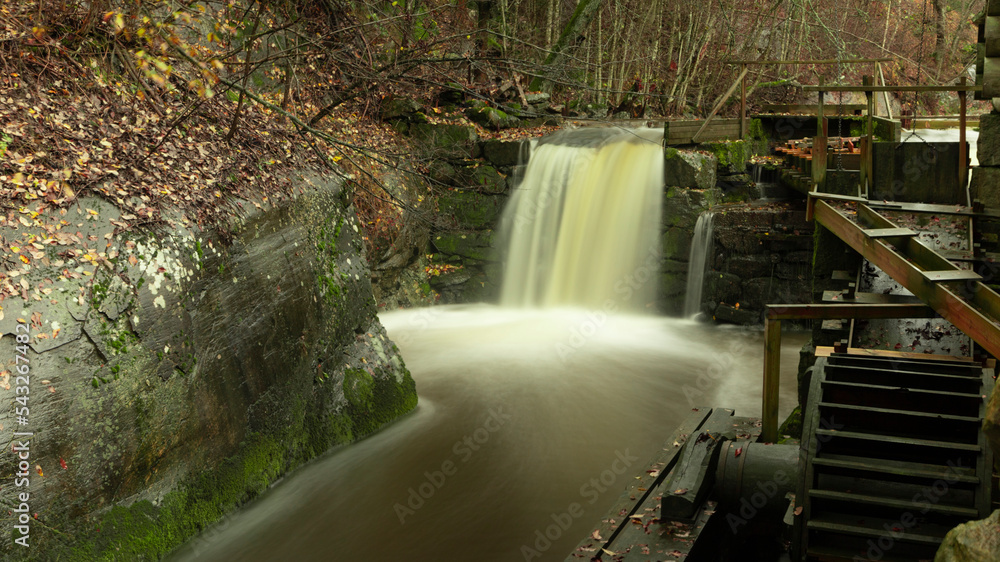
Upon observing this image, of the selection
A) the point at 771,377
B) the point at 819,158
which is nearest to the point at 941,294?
the point at 771,377

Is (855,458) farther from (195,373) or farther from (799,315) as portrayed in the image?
(195,373)

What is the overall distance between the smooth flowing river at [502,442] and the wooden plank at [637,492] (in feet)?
2.88

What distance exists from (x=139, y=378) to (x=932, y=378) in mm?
5613

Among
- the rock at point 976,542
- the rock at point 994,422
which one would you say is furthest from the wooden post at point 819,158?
the rock at point 976,542

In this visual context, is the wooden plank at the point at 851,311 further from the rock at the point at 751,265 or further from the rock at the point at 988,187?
the rock at the point at 751,265

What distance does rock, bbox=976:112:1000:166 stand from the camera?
19.8 ft

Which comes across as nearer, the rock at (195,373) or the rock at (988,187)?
the rock at (195,373)

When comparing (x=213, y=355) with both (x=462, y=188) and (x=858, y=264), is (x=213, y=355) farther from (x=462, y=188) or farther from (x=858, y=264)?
(x=462, y=188)

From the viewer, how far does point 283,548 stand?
18.6ft

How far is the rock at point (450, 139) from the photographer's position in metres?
14.4

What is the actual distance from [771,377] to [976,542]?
3.16m

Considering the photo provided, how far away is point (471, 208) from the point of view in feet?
48.2

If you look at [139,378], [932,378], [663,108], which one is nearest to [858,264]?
[932,378]

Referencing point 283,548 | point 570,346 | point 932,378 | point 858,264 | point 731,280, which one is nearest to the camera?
point 932,378
